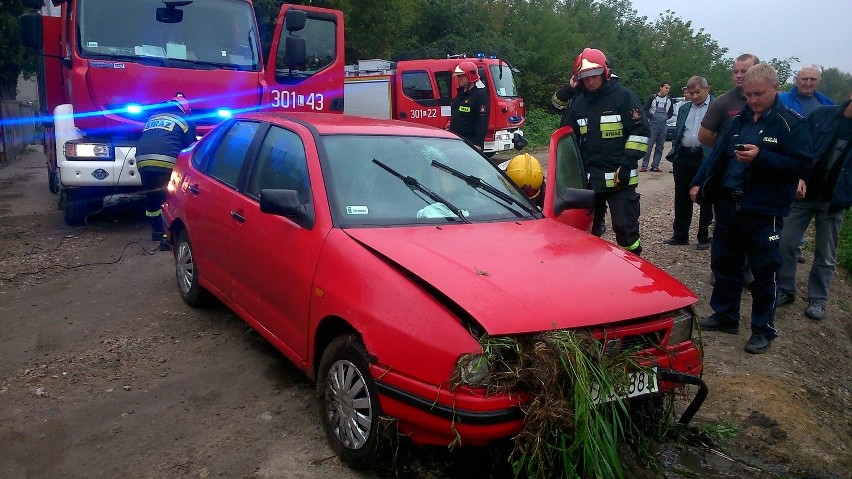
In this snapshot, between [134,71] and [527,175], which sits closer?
[527,175]

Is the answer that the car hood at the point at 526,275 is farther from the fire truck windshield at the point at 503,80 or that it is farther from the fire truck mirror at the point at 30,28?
the fire truck windshield at the point at 503,80

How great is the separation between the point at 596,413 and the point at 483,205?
1681 mm

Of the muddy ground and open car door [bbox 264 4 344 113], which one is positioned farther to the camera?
open car door [bbox 264 4 344 113]

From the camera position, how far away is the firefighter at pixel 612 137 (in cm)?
552

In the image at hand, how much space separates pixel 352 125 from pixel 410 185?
69cm

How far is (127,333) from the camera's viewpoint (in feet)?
16.5

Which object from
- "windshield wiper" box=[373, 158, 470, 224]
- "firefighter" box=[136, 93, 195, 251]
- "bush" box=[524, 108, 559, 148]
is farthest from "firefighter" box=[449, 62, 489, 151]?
"bush" box=[524, 108, 559, 148]

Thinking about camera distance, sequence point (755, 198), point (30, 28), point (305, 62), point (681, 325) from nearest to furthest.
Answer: point (681, 325) → point (755, 198) → point (30, 28) → point (305, 62)

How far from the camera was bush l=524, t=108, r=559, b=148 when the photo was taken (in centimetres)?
2378

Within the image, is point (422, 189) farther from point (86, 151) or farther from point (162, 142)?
point (86, 151)

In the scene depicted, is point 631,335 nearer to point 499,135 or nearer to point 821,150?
point 821,150

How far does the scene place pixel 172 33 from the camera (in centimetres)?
798

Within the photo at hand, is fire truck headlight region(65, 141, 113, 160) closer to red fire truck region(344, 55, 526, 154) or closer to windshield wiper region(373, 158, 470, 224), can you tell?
windshield wiper region(373, 158, 470, 224)

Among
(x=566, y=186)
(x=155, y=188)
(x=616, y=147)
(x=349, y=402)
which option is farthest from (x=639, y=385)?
(x=155, y=188)
